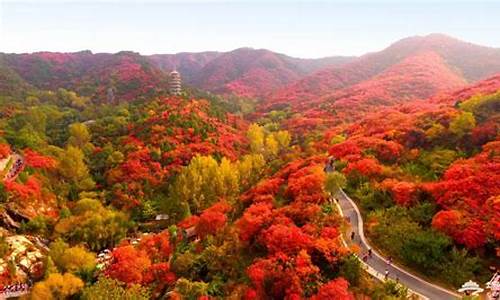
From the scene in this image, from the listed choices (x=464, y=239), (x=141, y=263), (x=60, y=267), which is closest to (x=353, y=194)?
(x=464, y=239)

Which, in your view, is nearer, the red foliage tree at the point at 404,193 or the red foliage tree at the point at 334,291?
the red foliage tree at the point at 334,291

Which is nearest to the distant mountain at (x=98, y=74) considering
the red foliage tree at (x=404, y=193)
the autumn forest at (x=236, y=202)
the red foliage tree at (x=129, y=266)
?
the autumn forest at (x=236, y=202)

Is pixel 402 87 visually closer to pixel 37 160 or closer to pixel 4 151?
pixel 37 160

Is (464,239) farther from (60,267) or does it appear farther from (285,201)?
(60,267)

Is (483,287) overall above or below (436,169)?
below

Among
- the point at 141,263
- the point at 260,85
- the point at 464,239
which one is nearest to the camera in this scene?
the point at 464,239

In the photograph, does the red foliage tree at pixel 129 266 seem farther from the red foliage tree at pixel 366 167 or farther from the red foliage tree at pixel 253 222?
the red foliage tree at pixel 366 167
